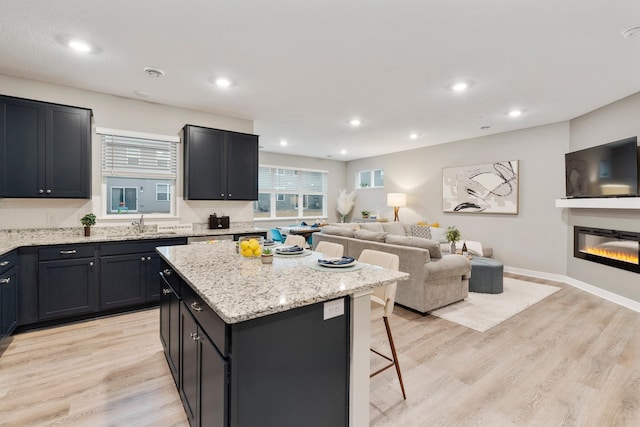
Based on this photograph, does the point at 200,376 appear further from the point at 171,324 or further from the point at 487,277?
the point at 487,277

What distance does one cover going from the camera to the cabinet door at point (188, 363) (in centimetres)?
158

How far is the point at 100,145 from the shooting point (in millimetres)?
3766

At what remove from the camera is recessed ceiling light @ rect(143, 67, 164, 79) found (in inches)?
122

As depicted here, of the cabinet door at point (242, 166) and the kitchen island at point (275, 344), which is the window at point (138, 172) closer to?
the cabinet door at point (242, 166)

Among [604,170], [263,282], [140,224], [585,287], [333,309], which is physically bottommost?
[585,287]

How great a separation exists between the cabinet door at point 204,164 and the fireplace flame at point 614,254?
5.61 m

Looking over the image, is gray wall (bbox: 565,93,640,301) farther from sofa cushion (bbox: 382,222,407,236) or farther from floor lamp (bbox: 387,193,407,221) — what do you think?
floor lamp (bbox: 387,193,407,221)

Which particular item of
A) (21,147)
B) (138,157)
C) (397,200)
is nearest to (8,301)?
(21,147)

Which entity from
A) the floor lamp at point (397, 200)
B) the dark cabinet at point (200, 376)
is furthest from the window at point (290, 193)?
the dark cabinet at point (200, 376)

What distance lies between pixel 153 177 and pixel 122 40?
1.99m

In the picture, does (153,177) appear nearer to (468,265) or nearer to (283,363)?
(283,363)

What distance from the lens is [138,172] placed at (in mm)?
4039

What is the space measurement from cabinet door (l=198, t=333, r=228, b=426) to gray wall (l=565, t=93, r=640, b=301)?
511cm

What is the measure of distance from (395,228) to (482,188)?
1917 millimetres
